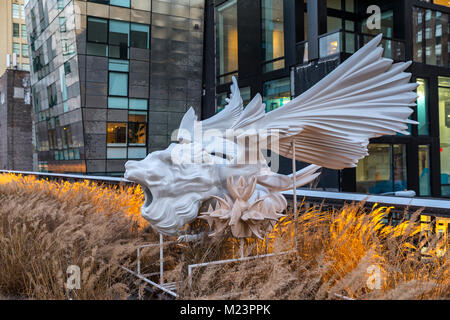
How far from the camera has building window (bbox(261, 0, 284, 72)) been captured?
13758 millimetres

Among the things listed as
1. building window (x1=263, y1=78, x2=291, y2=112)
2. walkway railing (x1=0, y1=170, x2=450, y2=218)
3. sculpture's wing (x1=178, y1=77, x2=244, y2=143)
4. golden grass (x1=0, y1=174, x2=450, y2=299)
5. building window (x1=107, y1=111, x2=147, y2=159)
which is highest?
building window (x1=263, y1=78, x2=291, y2=112)

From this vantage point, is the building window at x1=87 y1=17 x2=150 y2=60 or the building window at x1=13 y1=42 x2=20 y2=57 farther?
the building window at x1=13 y1=42 x2=20 y2=57

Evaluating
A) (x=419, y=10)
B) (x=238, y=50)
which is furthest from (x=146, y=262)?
(x=419, y=10)

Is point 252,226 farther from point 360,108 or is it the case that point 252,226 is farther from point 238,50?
point 238,50

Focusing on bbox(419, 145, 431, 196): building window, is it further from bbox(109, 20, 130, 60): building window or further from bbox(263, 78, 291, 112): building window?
bbox(109, 20, 130, 60): building window

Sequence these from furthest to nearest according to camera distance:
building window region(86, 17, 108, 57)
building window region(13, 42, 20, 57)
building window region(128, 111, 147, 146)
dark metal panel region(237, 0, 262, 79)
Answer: building window region(13, 42, 20, 57)
building window region(128, 111, 147, 146)
building window region(86, 17, 108, 57)
dark metal panel region(237, 0, 262, 79)

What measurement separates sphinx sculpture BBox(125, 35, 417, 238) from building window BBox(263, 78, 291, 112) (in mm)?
9515

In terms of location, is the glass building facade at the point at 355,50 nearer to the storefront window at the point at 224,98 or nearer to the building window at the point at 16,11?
the storefront window at the point at 224,98

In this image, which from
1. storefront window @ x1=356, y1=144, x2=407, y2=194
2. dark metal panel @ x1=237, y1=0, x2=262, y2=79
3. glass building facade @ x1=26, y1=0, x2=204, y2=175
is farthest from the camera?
glass building facade @ x1=26, y1=0, x2=204, y2=175

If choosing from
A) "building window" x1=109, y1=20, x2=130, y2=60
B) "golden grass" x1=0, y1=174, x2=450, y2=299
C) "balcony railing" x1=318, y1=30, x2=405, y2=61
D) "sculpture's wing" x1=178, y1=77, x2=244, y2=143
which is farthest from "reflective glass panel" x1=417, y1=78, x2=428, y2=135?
"building window" x1=109, y1=20, x2=130, y2=60

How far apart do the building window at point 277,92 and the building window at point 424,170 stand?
4.53 metres

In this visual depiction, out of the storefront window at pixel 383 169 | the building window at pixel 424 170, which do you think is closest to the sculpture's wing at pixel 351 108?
the storefront window at pixel 383 169

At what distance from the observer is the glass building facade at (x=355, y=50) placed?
40.3 feet

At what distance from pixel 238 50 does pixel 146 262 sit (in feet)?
39.6
